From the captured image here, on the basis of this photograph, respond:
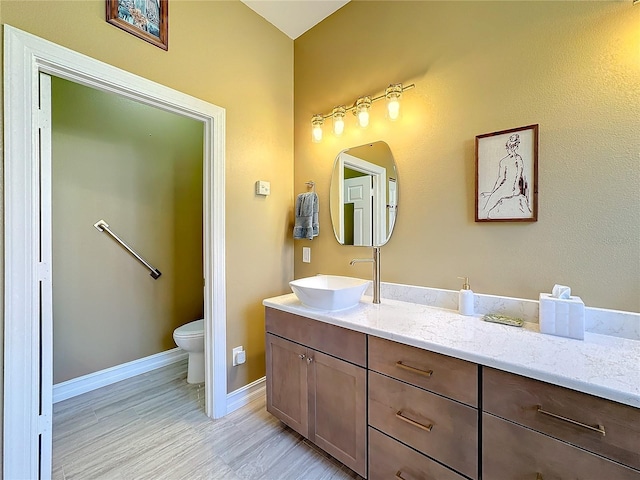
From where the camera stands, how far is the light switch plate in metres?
2.10

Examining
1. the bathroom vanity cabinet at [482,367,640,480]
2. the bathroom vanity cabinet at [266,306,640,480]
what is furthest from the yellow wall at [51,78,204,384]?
the bathroom vanity cabinet at [482,367,640,480]

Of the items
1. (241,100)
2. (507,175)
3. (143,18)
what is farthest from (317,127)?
(507,175)

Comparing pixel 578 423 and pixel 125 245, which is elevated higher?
pixel 125 245

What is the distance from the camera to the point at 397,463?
1.19 m

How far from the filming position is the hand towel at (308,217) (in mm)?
2143

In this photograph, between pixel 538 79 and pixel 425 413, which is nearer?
pixel 425 413

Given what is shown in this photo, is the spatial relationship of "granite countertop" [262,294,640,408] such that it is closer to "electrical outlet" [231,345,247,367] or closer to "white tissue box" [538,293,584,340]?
"white tissue box" [538,293,584,340]

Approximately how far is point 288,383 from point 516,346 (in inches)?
47.4

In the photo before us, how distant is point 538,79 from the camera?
130cm

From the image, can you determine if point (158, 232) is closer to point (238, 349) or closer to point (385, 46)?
Result: point (238, 349)

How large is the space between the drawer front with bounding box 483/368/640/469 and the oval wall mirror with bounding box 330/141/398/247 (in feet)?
3.40

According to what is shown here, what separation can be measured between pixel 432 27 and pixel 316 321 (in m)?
1.83

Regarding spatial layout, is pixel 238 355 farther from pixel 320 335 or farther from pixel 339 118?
pixel 339 118

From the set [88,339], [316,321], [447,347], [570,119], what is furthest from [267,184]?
[88,339]
